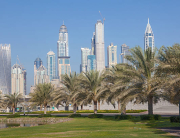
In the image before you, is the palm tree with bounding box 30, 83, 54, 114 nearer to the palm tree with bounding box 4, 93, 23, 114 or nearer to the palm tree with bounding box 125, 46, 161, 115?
the palm tree with bounding box 4, 93, 23, 114

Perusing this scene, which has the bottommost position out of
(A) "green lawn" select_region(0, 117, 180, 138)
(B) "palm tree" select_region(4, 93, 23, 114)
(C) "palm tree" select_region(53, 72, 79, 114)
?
(A) "green lawn" select_region(0, 117, 180, 138)

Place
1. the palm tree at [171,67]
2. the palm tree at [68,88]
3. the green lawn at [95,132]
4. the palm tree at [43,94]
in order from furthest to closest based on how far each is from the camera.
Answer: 1. the palm tree at [43,94]
2. the palm tree at [68,88]
3. the palm tree at [171,67]
4. the green lawn at [95,132]

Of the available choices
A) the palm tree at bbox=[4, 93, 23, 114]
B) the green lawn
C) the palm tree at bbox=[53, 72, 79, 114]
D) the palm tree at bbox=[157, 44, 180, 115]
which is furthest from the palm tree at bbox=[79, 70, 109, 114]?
the palm tree at bbox=[4, 93, 23, 114]

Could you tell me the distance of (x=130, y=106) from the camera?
72125 mm

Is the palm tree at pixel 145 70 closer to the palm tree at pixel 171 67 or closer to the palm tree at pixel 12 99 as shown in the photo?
the palm tree at pixel 171 67

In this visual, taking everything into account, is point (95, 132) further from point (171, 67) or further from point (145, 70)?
point (145, 70)

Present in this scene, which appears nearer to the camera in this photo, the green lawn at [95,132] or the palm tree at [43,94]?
the green lawn at [95,132]

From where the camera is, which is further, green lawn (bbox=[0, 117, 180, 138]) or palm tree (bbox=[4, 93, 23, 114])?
palm tree (bbox=[4, 93, 23, 114])

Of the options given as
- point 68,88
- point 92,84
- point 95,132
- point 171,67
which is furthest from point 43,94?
point 95,132

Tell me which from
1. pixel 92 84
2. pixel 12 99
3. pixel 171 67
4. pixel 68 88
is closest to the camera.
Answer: pixel 171 67

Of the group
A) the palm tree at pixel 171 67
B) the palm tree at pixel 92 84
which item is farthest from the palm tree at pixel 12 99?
the palm tree at pixel 171 67

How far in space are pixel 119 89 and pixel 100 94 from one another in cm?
536

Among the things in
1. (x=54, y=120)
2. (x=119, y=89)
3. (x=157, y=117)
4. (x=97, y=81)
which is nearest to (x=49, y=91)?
(x=54, y=120)

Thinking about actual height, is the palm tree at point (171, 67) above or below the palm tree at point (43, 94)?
above
